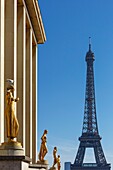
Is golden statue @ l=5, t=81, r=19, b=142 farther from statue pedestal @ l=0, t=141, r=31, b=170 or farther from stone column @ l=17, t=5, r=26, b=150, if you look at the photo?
stone column @ l=17, t=5, r=26, b=150

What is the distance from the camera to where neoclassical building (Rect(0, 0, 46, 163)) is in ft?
108

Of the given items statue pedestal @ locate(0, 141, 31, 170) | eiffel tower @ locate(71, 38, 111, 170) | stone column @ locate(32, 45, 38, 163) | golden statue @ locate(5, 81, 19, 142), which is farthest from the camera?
eiffel tower @ locate(71, 38, 111, 170)

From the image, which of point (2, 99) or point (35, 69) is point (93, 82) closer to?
point (35, 69)

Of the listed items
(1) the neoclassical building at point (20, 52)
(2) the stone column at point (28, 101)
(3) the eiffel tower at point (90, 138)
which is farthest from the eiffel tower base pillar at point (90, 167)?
(2) the stone column at point (28, 101)

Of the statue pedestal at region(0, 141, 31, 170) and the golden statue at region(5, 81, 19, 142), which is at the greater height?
the golden statue at region(5, 81, 19, 142)

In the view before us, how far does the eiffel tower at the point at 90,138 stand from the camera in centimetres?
16925

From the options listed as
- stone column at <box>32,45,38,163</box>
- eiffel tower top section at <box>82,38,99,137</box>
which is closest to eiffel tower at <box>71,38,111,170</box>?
eiffel tower top section at <box>82,38,99,137</box>

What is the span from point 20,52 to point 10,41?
5424 millimetres

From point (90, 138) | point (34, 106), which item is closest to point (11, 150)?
point (34, 106)

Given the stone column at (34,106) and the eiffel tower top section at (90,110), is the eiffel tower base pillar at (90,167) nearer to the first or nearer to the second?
the eiffel tower top section at (90,110)

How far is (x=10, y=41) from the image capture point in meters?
35.4

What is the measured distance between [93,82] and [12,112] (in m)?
160

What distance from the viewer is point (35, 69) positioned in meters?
55.5

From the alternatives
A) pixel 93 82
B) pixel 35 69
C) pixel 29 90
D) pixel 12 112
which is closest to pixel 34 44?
pixel 35 69
